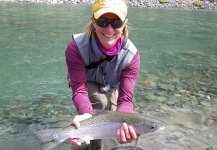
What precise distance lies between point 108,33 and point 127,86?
814 millimetres

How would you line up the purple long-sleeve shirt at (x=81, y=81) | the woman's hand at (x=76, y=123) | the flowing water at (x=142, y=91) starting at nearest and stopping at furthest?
the woman's hand at (x=76, y=123) → the purple long-sleeve shirt at (x=81, y=81) → the flowing water at (x=142, y=91)

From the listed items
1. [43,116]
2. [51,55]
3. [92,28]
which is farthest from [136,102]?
[51,55]

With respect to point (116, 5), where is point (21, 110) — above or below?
below

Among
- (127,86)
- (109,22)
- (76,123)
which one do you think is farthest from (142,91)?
(76,123)

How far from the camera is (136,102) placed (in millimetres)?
6074

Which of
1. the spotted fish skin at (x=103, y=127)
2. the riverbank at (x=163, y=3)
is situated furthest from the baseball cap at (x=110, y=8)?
the riverbank at (x=163, y=3)

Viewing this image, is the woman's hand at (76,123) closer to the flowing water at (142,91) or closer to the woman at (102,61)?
the woman at (102,61)

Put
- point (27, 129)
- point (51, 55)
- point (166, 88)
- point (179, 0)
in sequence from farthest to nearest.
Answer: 1. point (179, 0)
2. point (51, 55)
3. point (166, 88)
4. point (27, 129)

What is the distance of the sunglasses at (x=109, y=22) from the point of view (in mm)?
3209

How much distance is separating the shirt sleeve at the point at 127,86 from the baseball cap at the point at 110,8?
2.70 ft

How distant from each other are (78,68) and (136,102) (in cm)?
267

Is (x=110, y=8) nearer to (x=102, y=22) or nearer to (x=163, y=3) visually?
(x=102, y=22)

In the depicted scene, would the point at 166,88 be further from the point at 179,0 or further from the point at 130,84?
the point at 179,0

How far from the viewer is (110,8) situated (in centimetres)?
313
